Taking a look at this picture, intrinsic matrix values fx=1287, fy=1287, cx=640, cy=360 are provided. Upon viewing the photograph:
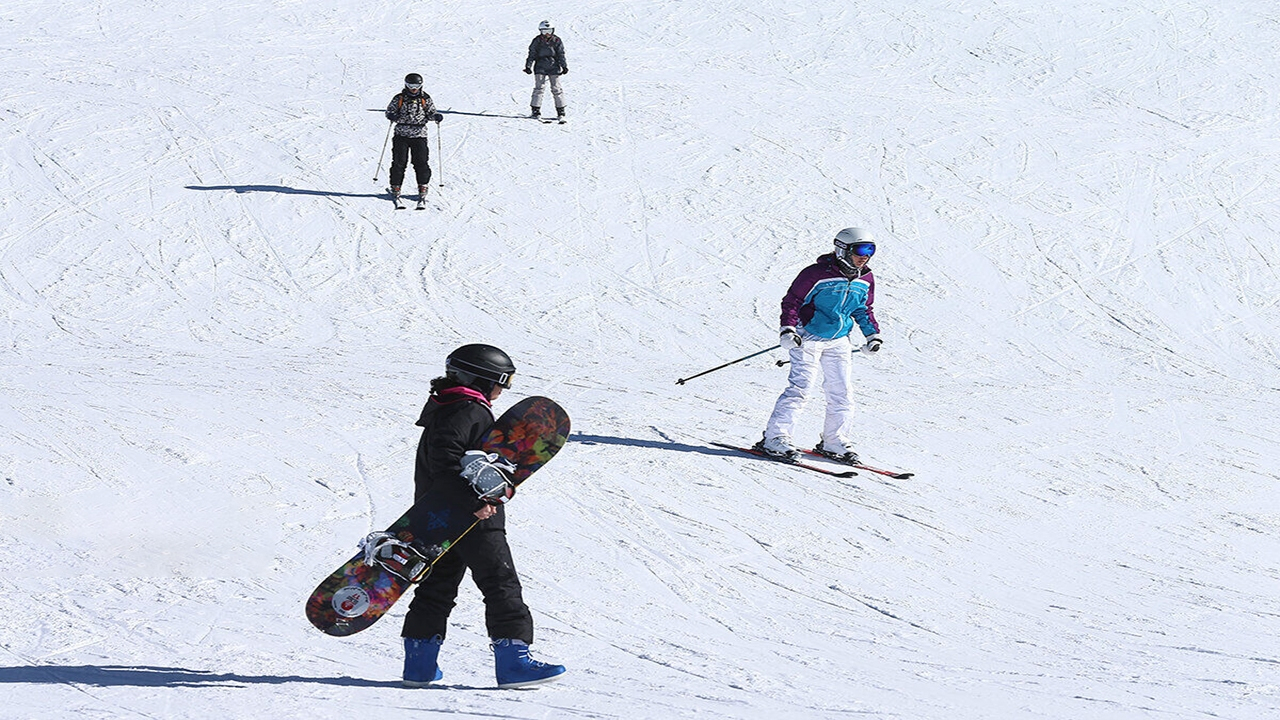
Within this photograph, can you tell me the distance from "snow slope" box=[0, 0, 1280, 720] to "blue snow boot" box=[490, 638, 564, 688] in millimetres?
91

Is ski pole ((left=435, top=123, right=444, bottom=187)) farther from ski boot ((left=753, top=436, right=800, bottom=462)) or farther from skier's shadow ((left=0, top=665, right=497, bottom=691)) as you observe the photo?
skier's shadow ((left=0, top=665, right=497, bottom=691))

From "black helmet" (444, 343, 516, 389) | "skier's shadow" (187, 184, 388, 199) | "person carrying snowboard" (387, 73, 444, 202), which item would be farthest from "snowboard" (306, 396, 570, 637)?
"skier's shadow" (187, 184, 388, 199)

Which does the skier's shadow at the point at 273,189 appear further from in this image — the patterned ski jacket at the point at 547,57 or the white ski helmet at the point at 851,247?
the white ski helmet at the point at 851,247

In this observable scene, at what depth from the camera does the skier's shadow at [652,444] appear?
8.69 m

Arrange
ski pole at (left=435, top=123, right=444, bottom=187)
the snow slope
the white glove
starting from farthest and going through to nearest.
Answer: ski pole at (left=435, top=123, right=444, bottom=187)
the snow slope
the white glove

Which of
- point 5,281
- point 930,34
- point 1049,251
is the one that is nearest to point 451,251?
point 5,281

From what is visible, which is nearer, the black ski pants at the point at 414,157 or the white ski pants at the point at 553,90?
the black ski pants at the point at 414,157

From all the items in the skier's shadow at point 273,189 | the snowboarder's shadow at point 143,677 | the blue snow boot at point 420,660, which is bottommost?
the snowboarder's shadow at point 143,677

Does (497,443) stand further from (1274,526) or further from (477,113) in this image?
(477,113)

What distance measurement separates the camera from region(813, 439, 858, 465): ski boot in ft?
28.2

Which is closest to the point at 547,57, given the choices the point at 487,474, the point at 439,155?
the point at 439,155

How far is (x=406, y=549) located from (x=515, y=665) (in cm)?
60

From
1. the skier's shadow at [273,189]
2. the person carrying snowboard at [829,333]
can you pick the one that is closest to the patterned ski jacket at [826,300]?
the person carrying snowboard at [829,333]

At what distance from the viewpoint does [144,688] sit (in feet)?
14.7
